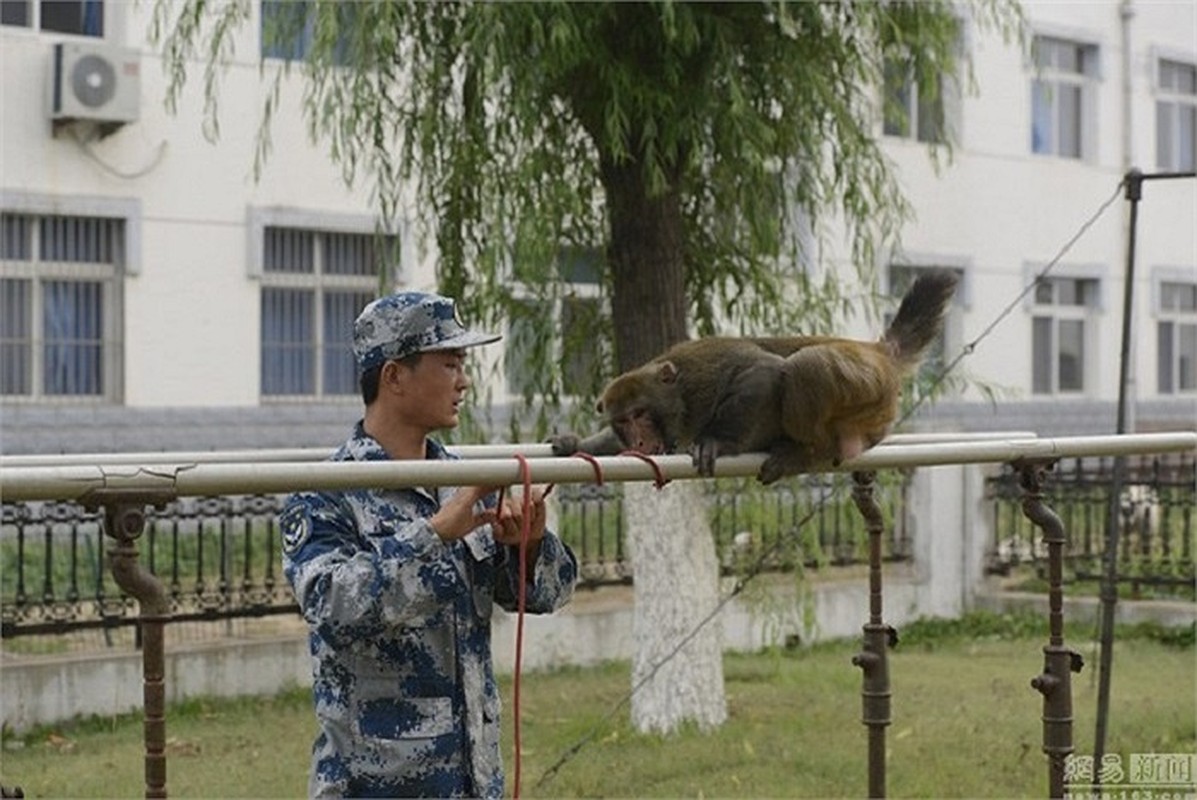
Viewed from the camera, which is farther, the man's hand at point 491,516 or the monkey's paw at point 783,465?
the monkey's paw at point 783,465

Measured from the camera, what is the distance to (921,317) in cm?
515

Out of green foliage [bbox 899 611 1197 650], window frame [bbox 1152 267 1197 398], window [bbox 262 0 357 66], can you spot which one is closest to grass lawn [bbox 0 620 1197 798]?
green foliage [bbox 899 611 1197 650]

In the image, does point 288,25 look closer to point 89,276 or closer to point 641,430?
point 641,430

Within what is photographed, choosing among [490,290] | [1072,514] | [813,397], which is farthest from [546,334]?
[1072,514]

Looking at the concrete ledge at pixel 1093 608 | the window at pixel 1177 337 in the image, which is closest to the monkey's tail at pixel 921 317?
the concrete ledge at pixel 1093 608

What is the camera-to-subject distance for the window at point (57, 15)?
506 inches

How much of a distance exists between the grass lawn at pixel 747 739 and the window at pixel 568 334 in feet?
5.00

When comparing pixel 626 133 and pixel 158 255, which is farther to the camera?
pixel 158 255

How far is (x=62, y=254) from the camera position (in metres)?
13.1

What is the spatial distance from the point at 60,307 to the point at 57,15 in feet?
6.30

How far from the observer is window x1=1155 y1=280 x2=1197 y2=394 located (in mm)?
21344

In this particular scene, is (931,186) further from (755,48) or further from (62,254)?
(755,48)

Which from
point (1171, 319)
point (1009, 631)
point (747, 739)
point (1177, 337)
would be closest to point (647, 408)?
point (747, 739)

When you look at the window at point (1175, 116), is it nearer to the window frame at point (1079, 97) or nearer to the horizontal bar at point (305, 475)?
the window frame at point (1079, 97)
